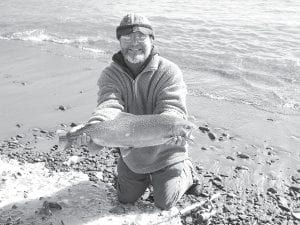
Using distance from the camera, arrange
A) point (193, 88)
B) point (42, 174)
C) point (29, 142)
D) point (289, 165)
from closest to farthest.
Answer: point (42, 174) → point (289, 165) → point (29, 142) → point (193, 88)

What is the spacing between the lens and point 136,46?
604 cm

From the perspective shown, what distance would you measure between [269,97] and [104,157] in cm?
494

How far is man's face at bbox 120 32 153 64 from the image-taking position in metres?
6.01

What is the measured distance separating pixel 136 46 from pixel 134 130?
1.31 metres

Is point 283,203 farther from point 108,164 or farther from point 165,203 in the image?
point 108,164

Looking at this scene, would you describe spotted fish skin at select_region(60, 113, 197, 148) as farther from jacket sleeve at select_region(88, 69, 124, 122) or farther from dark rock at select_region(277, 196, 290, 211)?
dark rock at select_region(277, 196, 290, 211)

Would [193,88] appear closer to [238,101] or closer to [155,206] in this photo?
[238,101]

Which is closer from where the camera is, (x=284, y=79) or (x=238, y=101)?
(x=238, y=101)

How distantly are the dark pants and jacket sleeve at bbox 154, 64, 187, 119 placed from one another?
34.0 inches

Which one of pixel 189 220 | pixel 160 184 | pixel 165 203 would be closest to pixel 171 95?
pixel 160 184

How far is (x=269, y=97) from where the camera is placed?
34.7ft

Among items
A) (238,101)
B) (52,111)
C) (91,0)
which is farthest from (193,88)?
(91,0)

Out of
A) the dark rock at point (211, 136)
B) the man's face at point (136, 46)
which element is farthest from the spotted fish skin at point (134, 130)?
the dark rock at point (211, 136)

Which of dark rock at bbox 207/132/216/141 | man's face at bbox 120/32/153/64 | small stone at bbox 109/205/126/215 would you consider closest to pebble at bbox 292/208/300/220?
small stone at bbox 109/205/126/215
